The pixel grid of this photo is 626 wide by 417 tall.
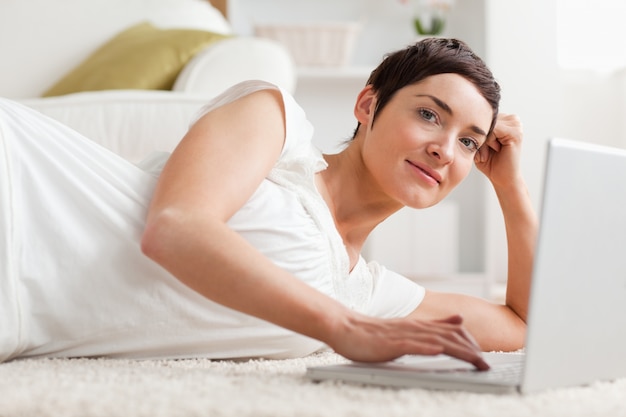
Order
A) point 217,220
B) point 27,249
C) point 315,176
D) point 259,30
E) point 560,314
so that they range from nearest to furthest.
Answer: point 560,314 → point 217,220 → point 27,249 → point 315,176 → point 259,30

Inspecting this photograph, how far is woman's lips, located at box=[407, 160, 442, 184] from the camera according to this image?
4.38 feet

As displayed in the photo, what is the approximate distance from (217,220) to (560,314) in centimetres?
41

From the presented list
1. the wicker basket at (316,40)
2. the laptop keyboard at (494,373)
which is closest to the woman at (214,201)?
the laptop keyboard at (494,373)

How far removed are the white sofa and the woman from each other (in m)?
0.97

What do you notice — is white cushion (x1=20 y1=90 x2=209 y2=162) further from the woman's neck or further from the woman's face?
the woman's face

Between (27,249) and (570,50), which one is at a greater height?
(27,249)

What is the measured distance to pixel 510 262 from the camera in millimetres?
1663

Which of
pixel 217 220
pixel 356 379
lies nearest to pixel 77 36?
pixel 217 220

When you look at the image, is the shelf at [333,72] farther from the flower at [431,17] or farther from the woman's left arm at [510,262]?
the woman's left arm at [510,262]

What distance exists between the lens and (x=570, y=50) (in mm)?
4309

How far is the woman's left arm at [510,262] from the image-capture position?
157cm

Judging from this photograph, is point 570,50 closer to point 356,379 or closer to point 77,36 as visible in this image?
point 77,36

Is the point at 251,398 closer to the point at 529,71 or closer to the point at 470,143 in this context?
the point at 470,143

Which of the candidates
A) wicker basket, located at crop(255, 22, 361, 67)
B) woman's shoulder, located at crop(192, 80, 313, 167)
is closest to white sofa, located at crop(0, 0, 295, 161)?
wicker basket, located at crop(255, 22, 361, 67)
